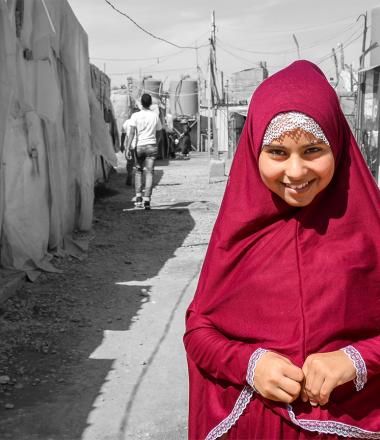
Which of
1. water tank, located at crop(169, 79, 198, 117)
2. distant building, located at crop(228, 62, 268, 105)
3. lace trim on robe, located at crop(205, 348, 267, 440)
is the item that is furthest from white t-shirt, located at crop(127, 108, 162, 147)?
water tank, located at crop(169, 79, 198, 117)

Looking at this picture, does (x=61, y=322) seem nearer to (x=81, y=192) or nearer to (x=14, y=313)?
(x=14, y=313)

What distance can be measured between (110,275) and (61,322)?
5.21 ft

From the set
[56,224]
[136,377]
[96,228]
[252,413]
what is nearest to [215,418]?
[252,413]

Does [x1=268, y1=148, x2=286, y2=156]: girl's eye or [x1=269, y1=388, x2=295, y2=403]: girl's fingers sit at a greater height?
[x1=268, y1=148, x2=286, y2=156]: girl's eye

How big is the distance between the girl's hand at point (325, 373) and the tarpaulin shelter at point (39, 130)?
378 centimetres

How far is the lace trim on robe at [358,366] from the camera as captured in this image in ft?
5.39

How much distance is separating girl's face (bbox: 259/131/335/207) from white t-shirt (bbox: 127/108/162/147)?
858 centimetres

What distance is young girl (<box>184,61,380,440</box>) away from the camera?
1649 mm

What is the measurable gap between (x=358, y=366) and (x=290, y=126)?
1.95ft

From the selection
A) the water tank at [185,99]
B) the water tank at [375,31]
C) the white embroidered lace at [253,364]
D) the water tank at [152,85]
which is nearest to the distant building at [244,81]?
the water tank at [185,99]

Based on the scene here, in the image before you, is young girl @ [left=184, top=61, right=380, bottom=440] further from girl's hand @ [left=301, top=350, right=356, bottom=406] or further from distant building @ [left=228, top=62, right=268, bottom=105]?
distant building @ [left=228, top=62, right=268, bottom=105]

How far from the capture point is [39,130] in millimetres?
6445

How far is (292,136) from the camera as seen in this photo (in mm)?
1657

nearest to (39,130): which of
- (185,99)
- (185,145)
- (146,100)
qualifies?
(146,100)
